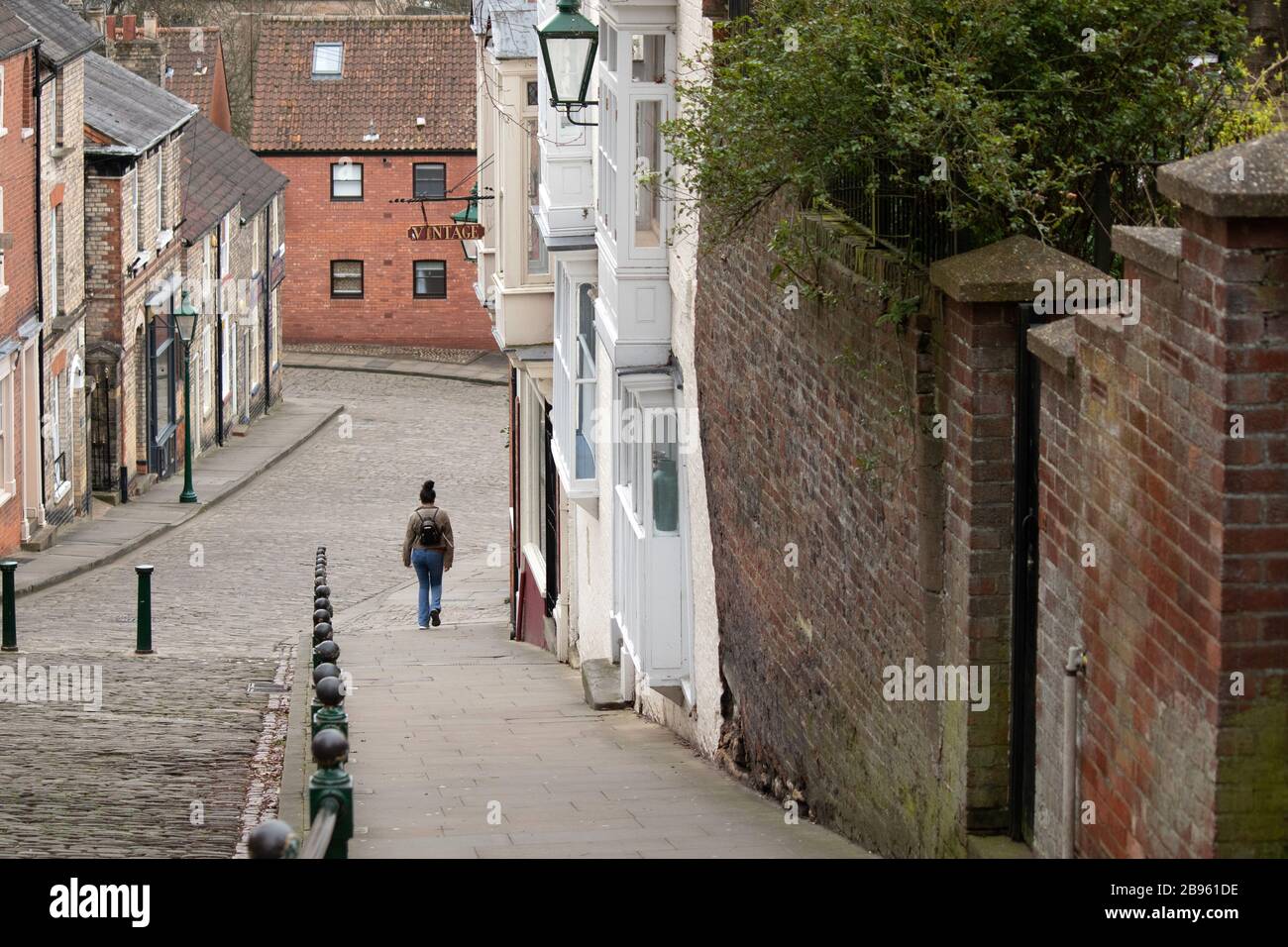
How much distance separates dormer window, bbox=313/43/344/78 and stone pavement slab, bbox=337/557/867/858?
3700 cm

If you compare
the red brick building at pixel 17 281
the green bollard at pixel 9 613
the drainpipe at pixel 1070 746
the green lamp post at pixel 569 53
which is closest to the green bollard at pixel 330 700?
the drainpipe at pixel 1070 746

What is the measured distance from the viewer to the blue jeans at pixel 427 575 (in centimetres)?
2211

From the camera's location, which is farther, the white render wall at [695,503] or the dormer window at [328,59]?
the dormer window at [328,59]

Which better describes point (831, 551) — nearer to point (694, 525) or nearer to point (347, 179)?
point (694, 525)

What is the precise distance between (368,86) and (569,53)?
135 feet

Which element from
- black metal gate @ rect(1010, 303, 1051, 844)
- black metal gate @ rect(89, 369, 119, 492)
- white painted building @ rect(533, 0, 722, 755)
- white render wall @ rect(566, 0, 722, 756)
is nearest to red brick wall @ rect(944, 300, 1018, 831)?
black metal gate @ rect(1010, 303, 1051, 844)

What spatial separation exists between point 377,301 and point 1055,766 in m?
48.5

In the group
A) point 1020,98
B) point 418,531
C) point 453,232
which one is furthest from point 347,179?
point 1020,98

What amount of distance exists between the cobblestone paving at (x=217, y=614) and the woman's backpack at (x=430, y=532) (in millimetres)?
1873

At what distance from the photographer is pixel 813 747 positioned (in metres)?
9.19

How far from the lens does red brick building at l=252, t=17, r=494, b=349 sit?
5284cm

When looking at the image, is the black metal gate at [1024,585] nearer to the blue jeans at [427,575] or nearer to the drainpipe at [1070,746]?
the drainpipe at [1070,746]

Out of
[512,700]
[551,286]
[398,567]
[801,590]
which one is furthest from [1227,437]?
[398,567]
